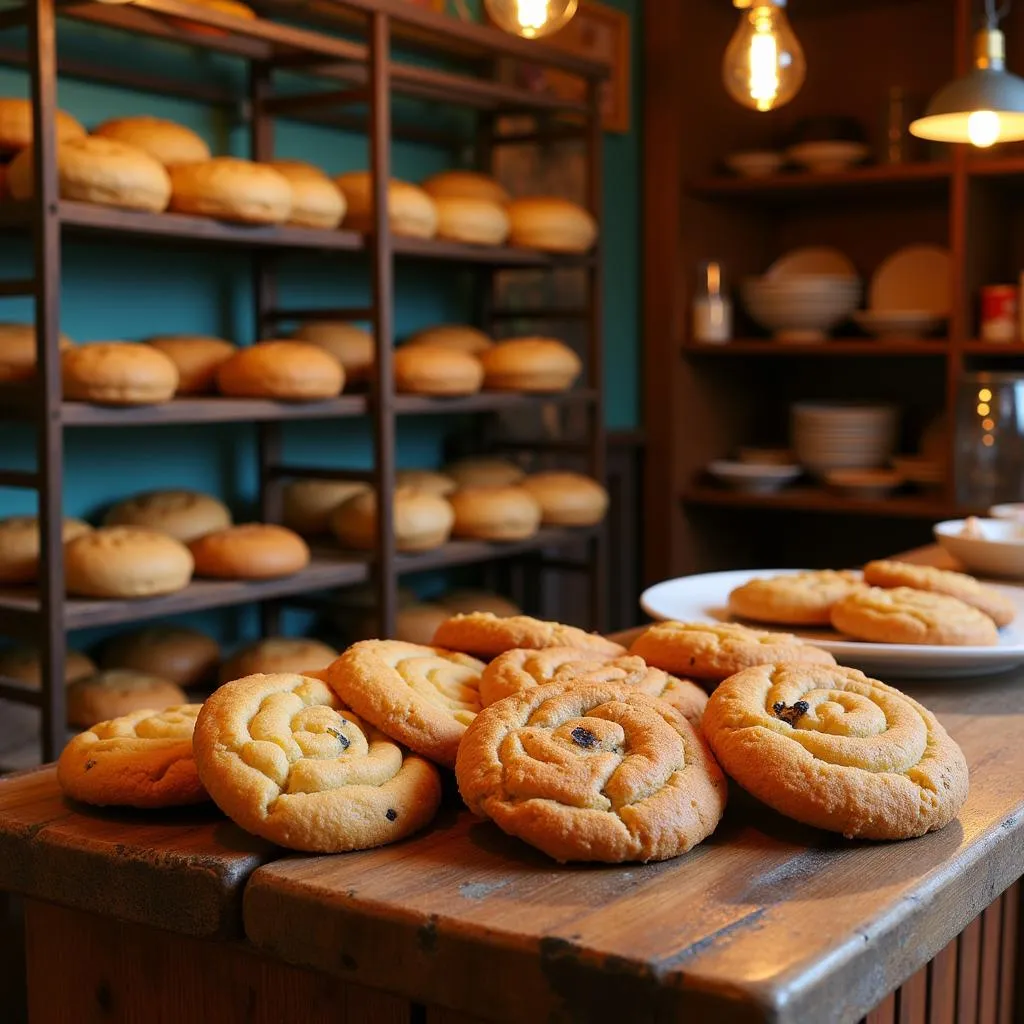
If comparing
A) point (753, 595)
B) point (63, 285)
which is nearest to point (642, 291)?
point (63, 285)

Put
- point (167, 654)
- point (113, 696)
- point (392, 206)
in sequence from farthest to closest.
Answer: point (392, 206) < point (167, 654) < point (113, 696)

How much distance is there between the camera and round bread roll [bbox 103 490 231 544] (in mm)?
2732

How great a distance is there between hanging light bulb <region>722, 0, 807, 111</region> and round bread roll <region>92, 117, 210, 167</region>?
3.71 ft

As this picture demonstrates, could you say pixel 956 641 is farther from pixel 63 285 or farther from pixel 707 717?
pixel 63 285

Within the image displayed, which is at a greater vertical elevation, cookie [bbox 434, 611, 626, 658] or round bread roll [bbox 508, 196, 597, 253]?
round bread roll [bbox 508, 196, 597, 253]

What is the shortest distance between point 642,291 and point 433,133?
2.89 feet

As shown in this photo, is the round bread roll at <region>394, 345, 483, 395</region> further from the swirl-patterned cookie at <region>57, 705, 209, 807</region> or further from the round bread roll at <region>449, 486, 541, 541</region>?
the swirl-patterned cookie at <region>57, 705, 209, 807</region>

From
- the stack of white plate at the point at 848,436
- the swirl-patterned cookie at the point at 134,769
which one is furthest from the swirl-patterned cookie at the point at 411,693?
the stack of white plate at the point at 848,436

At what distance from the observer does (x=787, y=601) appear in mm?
1535

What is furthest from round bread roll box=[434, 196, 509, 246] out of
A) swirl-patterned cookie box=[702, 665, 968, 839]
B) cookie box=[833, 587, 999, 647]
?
swirl-patterned cookie box=[702, 665, 968, 839]

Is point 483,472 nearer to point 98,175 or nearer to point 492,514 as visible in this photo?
point 492,514

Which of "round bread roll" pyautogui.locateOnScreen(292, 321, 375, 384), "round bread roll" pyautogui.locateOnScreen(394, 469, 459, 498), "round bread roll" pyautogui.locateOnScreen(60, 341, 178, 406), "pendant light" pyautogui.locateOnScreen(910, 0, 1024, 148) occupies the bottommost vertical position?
"round bread roll" pyautogui.locateOnScreen(394, 469, 459, 498)

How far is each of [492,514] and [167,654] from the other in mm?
820

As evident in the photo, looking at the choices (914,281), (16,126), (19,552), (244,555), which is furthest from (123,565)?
(914,281)
